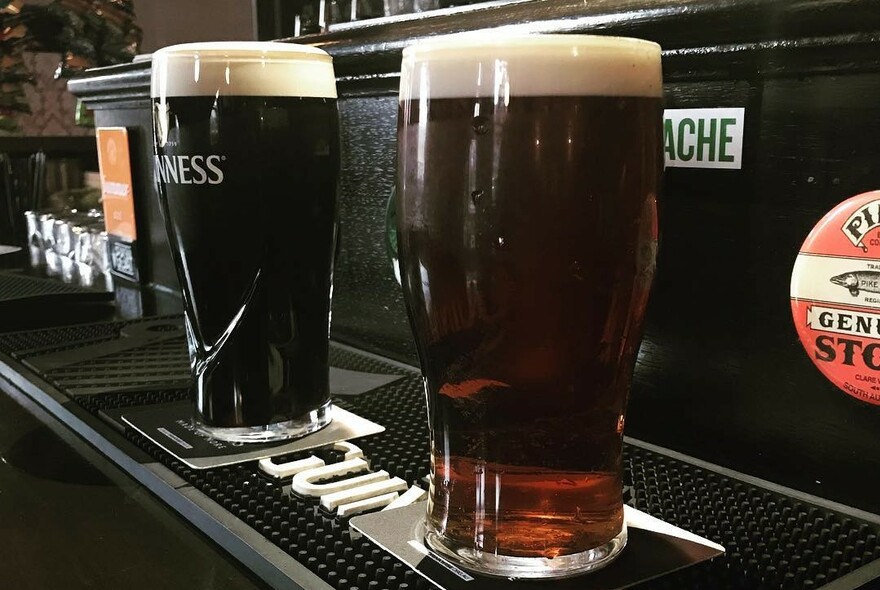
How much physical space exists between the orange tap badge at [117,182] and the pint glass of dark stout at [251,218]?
3.60 feet

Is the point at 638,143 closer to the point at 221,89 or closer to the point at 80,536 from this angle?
the point at 221,89

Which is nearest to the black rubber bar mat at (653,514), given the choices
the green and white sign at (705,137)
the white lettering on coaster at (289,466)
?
the white lettering on coaster at (289,466)

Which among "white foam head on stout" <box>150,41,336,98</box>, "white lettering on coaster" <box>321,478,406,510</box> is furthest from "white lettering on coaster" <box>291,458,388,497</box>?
"white foam head on stout" <box>150,41,336,98</box>

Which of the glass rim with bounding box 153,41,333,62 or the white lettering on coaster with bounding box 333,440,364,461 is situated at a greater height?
the glass rim with bounding box 153,41,333,62

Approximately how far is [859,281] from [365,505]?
0.43m

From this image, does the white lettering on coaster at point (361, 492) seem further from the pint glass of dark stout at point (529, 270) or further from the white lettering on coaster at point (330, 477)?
the pint glass of dark stout at point (529, 270)

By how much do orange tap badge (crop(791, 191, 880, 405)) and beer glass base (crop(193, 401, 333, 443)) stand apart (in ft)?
1.52

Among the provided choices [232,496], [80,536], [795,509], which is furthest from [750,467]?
[80,536]

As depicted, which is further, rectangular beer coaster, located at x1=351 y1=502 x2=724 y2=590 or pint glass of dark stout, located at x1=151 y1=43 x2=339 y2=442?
pint glass of dark stout, located at x1=151 y1=43 x2=339 y2=442

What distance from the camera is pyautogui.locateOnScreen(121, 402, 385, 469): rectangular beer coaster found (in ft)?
2.63

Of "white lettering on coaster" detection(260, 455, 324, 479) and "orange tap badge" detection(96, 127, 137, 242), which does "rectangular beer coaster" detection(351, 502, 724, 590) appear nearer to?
"white lettering on coaster" detection(260, 455, 324, 479)

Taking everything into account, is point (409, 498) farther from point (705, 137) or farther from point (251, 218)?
point (705, 137)

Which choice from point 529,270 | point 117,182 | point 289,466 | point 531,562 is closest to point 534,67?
point 529,270

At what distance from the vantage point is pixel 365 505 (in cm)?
69
